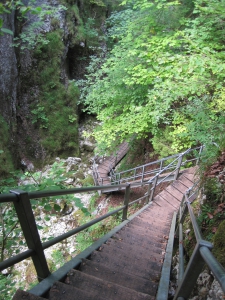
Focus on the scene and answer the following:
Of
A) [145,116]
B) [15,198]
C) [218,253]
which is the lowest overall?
[218,253]

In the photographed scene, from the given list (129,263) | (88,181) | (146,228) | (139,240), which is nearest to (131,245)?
(139,240)

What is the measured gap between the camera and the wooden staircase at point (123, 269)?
2.06 metres

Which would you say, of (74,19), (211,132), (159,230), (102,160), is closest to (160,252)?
(159,230)

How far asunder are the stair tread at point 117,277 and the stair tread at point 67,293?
0.57m

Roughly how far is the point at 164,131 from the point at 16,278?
7.53 metres

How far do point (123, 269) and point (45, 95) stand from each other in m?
12.8

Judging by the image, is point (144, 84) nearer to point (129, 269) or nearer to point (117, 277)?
point (129, 269)

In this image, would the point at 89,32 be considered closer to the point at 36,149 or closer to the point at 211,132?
the point at 36,149

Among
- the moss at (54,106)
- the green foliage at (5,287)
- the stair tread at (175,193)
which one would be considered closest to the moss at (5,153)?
the moss at (54,106)

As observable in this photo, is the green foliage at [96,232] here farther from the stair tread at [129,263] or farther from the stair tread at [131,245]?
the stair tread at [129,263]

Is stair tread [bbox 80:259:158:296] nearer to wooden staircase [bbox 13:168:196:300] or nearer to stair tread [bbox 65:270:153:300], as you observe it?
wooden staircase [bbox 13:168:196:300]

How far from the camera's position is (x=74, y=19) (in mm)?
15156

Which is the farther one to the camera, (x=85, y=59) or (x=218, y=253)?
(x=85, y=59)

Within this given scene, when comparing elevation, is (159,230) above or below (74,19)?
below
